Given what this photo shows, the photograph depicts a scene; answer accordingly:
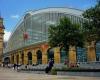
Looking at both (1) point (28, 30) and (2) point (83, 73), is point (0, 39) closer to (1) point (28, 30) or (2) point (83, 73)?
(1) point (28, 30)

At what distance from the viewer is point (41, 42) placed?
292 ft

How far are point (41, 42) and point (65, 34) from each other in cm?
3930

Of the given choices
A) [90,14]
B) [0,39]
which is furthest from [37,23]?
[90,14]

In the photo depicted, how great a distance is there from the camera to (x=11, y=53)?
4562 inches

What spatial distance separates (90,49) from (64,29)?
79.2 feet

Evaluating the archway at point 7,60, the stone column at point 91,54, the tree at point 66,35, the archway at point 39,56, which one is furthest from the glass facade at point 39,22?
the tree at point 66,35

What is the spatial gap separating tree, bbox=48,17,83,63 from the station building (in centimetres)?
2231

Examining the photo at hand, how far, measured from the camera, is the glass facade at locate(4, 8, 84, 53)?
299 ft

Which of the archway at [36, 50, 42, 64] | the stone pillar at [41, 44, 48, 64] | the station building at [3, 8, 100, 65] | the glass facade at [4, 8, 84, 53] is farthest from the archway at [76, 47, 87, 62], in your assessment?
the archway at [36, 50, 42, 64]

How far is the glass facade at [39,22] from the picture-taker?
91075mm

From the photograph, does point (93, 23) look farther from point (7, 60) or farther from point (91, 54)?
point (7, 60)

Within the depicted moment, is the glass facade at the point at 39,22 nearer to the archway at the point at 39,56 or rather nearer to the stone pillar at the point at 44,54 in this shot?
the archway at the point at 39,56

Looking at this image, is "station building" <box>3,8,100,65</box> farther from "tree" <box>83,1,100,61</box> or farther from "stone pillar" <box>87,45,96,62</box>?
"tree" <box>83,1,100,61</box>

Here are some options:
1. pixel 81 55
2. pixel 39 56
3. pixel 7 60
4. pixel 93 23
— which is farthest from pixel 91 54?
pixel 7 60
